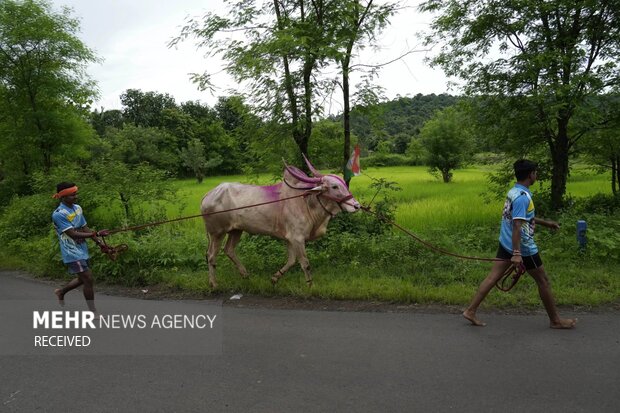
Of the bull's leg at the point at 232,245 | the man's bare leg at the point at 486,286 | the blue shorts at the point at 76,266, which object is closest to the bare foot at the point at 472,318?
the man's bare leg at the point at 486,286

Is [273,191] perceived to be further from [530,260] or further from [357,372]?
[530,260]

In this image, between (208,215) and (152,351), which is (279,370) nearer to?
(152,351)

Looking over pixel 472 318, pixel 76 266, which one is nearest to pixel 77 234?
pixel 76 266

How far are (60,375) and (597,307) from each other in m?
5.23

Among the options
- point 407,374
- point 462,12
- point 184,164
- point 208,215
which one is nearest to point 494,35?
point 462,12

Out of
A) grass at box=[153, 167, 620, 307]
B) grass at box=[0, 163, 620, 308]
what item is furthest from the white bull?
grass at box=[0, 163, 620, 308]

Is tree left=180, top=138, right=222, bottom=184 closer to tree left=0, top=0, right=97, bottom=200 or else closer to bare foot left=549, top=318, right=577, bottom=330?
tree left=0, top=0, right=97, bottom=200

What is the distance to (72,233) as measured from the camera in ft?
15.1

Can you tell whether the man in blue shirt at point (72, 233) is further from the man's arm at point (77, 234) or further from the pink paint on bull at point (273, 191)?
the pink paint on bull at point (273, 191)

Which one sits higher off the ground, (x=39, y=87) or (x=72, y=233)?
(x=39, y=87)

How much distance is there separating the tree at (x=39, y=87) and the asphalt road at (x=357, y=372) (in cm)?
918

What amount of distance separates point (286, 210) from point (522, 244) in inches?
109

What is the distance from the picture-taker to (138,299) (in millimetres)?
5664

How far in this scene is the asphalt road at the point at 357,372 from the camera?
2.92 m
